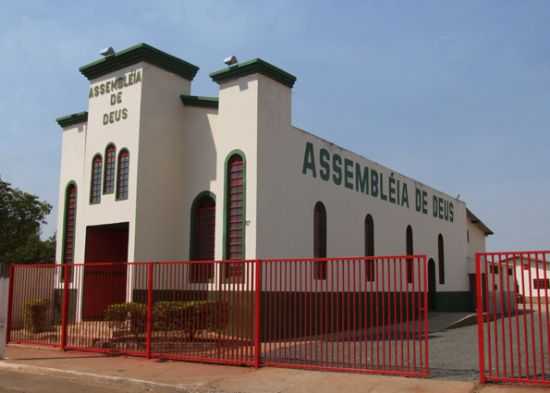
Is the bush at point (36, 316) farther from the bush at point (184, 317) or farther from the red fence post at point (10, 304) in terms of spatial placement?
the bush at point (184, 317)

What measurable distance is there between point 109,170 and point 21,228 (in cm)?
2075

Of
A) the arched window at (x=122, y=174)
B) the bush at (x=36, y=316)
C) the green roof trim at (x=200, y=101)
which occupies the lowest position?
the bush at (x=36, y=316)

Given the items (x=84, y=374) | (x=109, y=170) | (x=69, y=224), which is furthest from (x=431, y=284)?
(x=84, y=374)

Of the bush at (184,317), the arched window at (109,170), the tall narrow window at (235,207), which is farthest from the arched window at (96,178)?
→ the bush at (184,317)

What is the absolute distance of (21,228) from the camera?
37688mm

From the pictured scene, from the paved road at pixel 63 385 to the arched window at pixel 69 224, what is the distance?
9244mm

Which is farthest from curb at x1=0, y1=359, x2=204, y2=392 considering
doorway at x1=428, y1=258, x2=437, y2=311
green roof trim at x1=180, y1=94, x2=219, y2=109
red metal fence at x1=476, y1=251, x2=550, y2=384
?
doorway at x1=428, y1=258, x2=437, y2=311

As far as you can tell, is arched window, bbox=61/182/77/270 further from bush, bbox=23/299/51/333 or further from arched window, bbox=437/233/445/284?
arched window, bbox=437/233/445/284

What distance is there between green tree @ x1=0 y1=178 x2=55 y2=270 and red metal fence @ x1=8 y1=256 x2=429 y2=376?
807 inches

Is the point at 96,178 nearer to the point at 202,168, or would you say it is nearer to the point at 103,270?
the point at 202,168

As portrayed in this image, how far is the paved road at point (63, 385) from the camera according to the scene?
426 inches

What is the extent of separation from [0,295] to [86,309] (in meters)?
3.63

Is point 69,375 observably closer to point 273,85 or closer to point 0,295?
point 0,295

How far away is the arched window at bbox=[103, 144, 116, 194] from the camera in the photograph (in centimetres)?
1988
